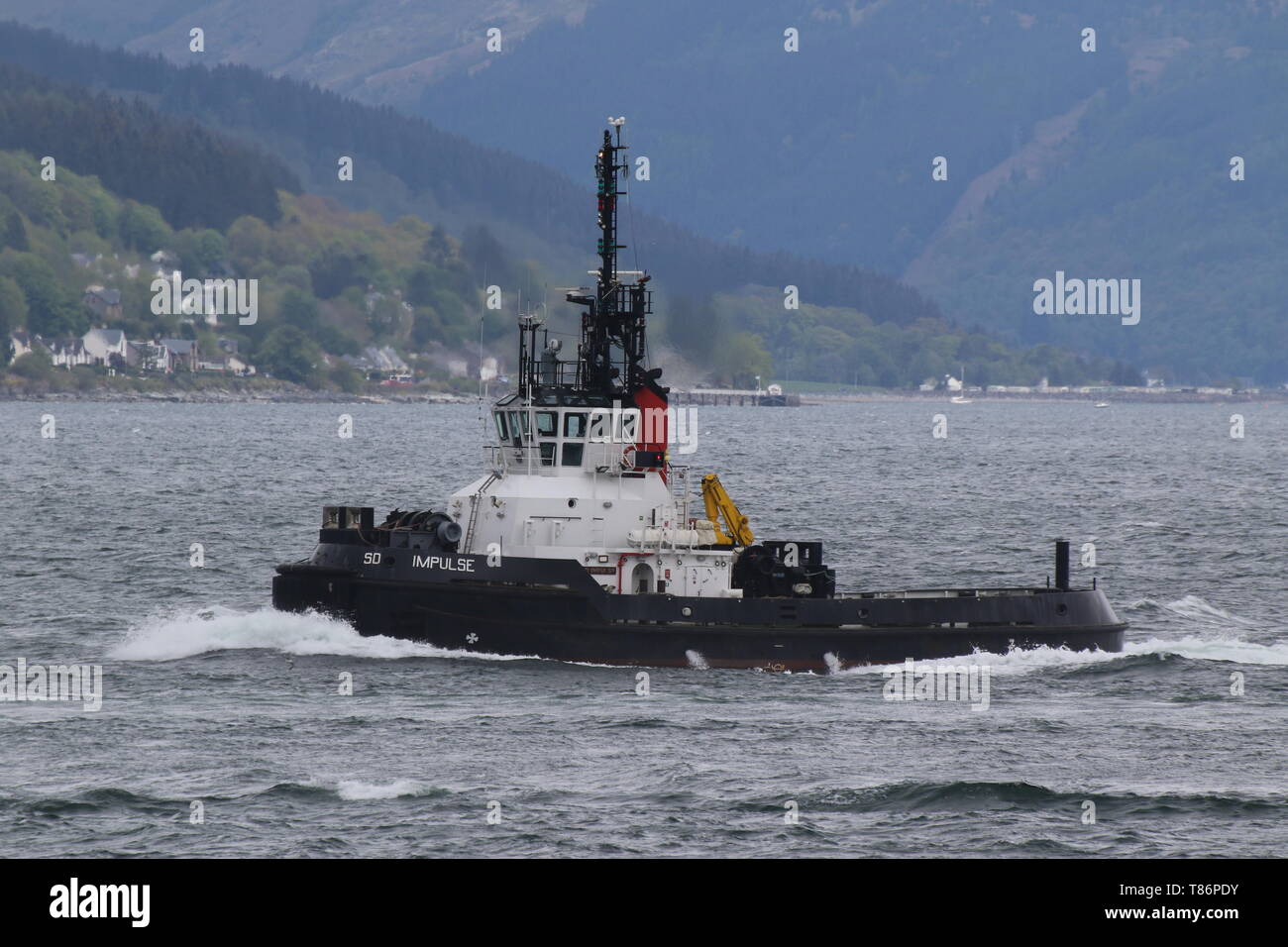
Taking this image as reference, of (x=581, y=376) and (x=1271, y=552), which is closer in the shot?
(x=581, y=376)

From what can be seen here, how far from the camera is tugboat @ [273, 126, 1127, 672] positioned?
111 ft

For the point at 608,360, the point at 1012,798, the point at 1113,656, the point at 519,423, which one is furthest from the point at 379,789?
the point at 1113,656

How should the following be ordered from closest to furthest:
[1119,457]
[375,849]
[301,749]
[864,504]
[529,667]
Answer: [375,849] → [301,749] → [529,667] → [864,504] → [1119,457]

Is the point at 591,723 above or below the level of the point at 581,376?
below

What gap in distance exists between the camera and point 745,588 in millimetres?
34844

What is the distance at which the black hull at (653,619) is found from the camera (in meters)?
33.8

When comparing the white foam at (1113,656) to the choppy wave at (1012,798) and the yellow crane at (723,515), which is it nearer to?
the yellow crane at (723,515)

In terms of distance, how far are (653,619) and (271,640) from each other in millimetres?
7610

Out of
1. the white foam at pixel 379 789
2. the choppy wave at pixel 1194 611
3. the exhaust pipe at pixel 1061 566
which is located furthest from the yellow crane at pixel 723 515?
the choppy wave at pixel 1194 611

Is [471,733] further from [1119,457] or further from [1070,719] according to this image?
[1119,457]

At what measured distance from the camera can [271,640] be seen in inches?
1409

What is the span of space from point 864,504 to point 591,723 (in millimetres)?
50909

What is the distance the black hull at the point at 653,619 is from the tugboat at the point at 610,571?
3 centimetres

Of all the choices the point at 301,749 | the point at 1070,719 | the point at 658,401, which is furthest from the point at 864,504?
the point at 301,749
